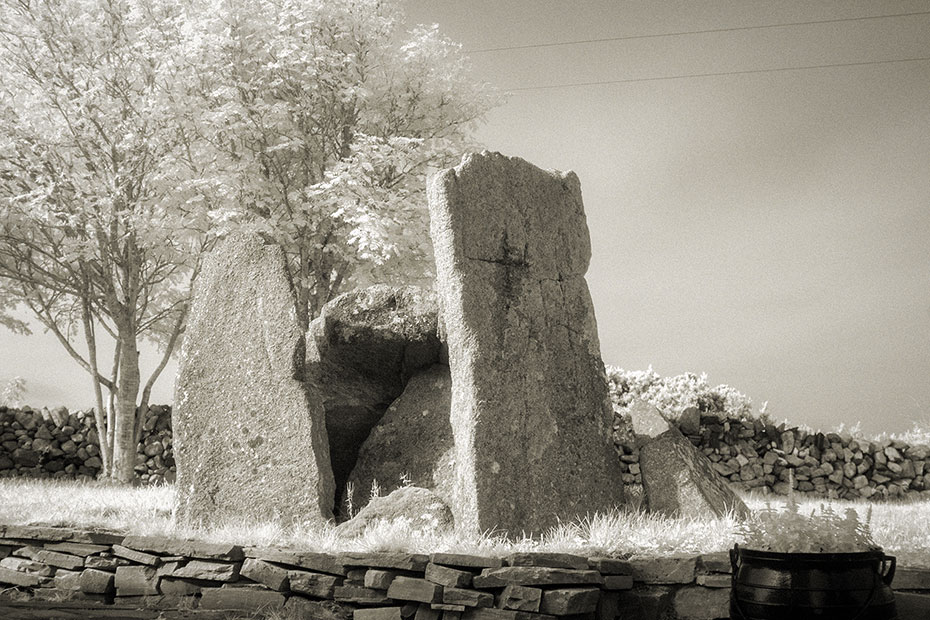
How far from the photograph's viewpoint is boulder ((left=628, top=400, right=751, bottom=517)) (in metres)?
7.34

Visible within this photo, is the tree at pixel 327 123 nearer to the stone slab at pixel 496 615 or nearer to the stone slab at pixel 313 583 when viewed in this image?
the stone slab at pixel 313 583

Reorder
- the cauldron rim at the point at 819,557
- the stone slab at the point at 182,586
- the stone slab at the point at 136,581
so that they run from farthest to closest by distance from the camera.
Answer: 1. the stone slab at the point at 136,581
2. the stone slab at the point at 182,586
3. the cauldron rim at the point at 819,557

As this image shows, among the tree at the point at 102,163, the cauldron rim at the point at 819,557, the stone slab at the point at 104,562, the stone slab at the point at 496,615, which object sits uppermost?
the tree at the point at 102,163

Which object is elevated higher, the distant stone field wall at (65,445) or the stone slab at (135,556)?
the distant stone field wall at (65,445)

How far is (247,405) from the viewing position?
7.84 m

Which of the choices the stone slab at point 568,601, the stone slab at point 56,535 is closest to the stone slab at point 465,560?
the stone slab at point 568,601

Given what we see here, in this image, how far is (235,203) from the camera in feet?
53.1

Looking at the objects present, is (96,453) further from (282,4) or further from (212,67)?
(282,4)

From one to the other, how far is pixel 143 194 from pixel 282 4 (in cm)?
449

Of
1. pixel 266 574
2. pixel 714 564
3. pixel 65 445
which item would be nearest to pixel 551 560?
pixel 714 564

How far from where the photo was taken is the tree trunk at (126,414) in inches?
609

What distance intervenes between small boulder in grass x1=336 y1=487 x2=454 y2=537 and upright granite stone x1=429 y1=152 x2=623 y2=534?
0.16 m

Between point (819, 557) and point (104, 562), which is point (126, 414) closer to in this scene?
point (104, 562)

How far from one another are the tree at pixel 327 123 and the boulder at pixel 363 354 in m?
6.83
